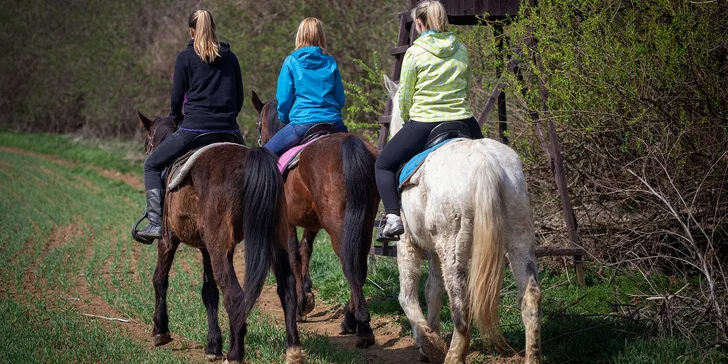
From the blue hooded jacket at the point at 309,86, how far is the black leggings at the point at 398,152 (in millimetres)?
1605

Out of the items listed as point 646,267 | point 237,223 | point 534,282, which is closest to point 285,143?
point 237,223

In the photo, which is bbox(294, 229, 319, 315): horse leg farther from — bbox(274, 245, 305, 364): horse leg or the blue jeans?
bbox(274, 245, 305, 364): horse leg

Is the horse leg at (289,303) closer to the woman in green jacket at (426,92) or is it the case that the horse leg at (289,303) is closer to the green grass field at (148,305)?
the green grass field at (148,305)

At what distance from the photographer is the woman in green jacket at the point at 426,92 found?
18.5 feet

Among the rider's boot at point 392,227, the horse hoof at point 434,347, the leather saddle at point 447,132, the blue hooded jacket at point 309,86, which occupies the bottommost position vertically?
the horse hoof at point 434,347

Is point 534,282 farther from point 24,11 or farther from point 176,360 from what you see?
point 24,11

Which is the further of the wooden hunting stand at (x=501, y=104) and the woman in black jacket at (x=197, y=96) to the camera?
the wooden hunting stand at (x=501, y=104)

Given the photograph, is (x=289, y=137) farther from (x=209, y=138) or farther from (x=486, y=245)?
(x=486, y=245)

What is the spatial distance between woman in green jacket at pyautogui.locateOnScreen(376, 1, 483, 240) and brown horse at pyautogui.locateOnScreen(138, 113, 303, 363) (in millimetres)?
882

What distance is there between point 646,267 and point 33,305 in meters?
6.62

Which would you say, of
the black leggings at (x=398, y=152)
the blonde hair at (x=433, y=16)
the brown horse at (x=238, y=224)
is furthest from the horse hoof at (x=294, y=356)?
the blonde hair at (x=433, y=16)

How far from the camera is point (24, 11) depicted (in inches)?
1396

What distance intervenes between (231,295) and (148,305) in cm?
302

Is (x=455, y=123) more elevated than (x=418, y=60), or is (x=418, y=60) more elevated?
(x=418, y=60)
